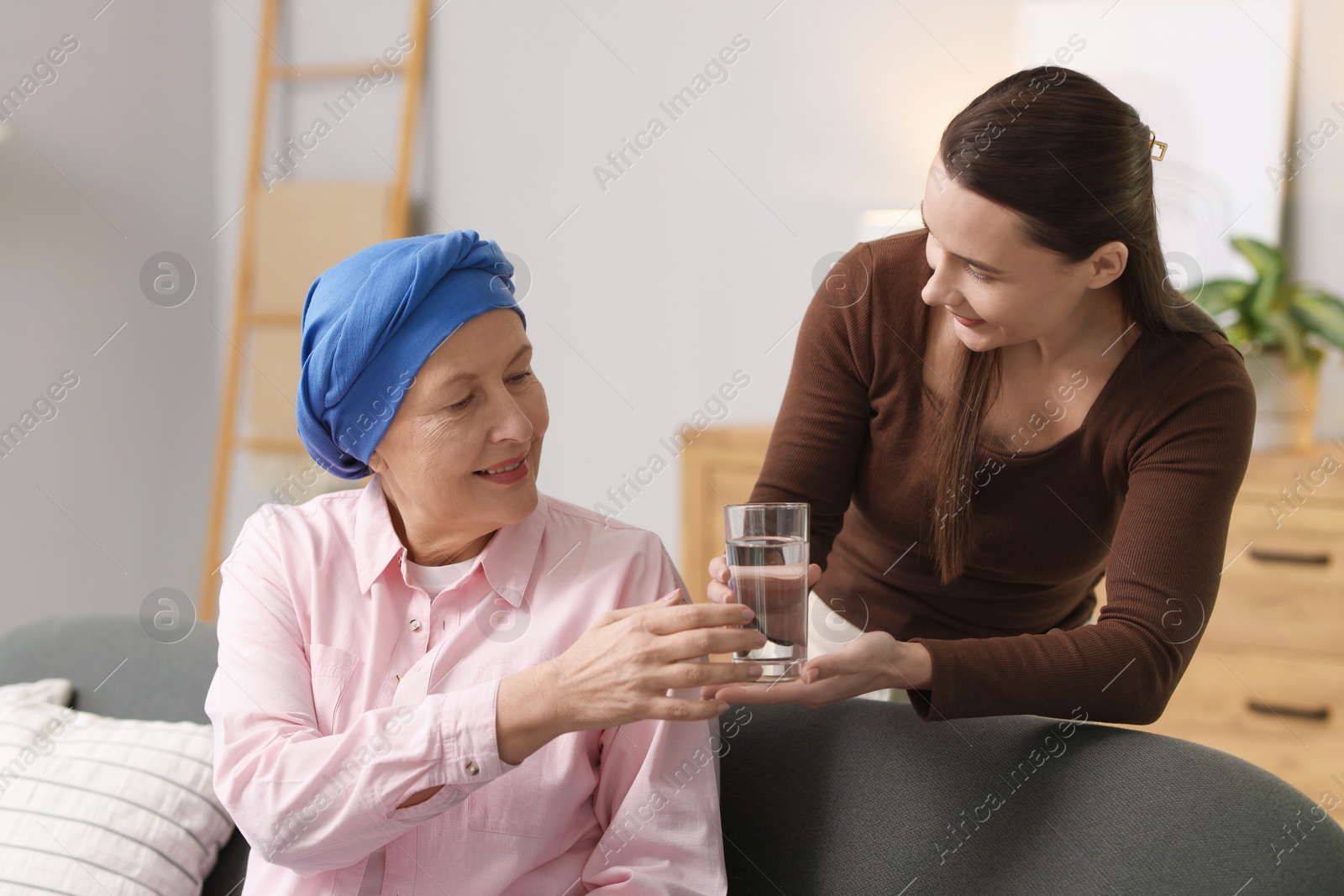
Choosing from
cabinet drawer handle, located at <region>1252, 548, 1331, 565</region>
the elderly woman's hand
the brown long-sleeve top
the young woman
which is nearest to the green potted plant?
cabinet drawer handle, located at <region>1252, 548, 1331, 565</region>

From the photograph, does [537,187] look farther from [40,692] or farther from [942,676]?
[942,676]

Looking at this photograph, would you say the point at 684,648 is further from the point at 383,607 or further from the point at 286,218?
the point at 286,218

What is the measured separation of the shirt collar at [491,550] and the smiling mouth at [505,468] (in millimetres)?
66

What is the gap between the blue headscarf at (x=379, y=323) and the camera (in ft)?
4.24

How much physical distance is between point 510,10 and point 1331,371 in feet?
9.41

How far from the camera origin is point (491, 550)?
4.56 feet

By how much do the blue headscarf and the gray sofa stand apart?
25.1 inches

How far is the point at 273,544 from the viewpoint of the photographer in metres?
1.42

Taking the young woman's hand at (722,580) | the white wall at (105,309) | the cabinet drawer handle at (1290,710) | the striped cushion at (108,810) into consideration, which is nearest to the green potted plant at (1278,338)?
the cabinet drawer handle at (1290,710)

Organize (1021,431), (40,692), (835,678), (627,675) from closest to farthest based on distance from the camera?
(627,675) < (835,678) < (1021,431) < (40,692)

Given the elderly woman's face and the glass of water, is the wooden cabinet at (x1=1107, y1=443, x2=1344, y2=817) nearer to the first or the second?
the glass of water

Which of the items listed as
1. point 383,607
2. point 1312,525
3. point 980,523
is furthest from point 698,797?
point 1312,525

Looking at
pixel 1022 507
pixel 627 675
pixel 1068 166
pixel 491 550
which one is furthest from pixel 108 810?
pixel 1068 166

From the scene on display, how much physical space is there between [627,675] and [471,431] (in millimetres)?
393
